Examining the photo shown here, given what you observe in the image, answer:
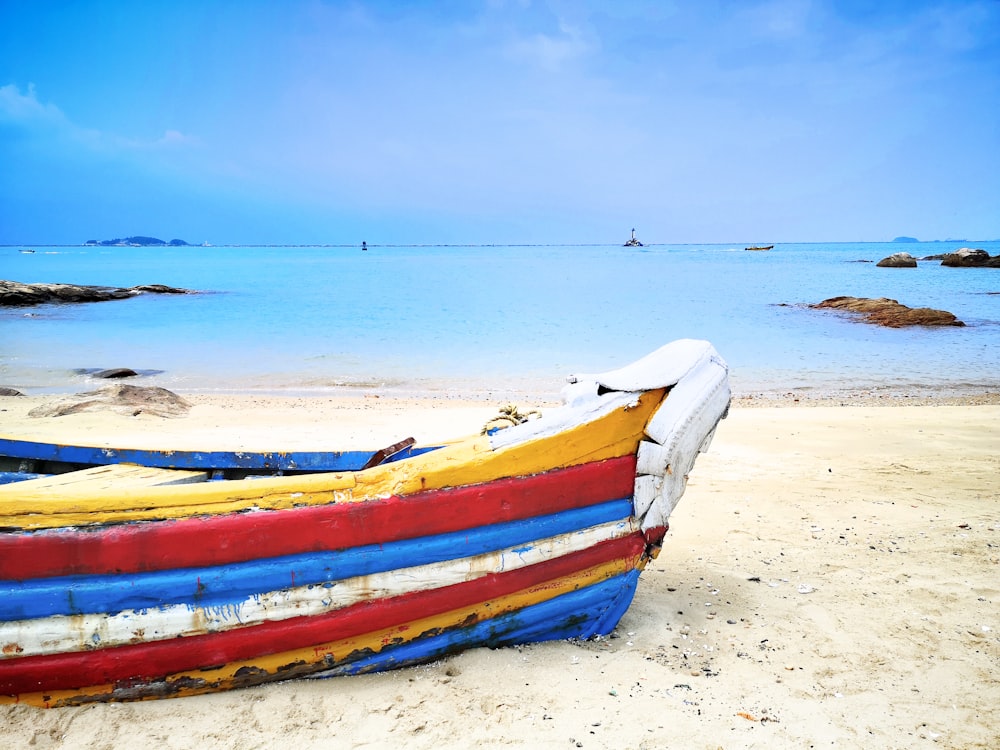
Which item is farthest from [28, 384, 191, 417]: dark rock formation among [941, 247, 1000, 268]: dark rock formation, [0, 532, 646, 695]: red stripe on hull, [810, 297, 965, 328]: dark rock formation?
[941, 247, 1000, 268]: dark rock formation

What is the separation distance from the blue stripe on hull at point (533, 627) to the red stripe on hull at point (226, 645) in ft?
0.52

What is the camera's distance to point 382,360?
A: 45.5 feet

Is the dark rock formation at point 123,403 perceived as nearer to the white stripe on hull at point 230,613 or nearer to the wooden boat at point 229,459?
the wooden boat at point 229,459

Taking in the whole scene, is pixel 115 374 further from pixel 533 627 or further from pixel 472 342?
→ pixel 533 627

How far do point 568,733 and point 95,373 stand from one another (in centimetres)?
1271

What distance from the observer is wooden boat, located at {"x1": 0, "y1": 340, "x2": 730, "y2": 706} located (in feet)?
7.50

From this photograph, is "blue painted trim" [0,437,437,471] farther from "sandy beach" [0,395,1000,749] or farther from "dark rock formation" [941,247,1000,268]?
"dark rock formation" [941,247,1000,268]

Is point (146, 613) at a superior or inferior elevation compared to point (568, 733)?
superior

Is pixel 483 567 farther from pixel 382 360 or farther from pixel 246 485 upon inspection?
pixel 382 360

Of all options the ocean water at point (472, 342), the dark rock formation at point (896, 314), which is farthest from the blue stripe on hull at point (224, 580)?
the dark rock formation at point (896, 314)

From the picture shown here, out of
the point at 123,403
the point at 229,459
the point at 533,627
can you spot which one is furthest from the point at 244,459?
the point at 123,403

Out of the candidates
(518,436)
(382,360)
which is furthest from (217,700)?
→ (382,360)

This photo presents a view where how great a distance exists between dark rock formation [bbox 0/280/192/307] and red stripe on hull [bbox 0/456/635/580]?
2994 cm

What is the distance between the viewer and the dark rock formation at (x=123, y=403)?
8250 mm
